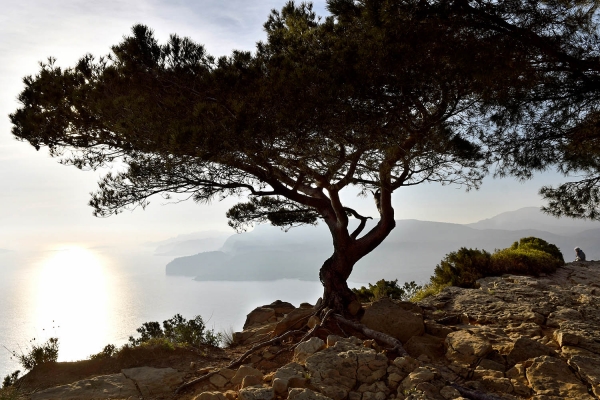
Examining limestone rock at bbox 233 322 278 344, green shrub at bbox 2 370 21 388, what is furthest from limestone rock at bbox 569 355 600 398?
green shrub at bbox 2 370 21 388

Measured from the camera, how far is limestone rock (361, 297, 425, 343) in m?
7.52

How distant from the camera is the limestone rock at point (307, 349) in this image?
248 inches

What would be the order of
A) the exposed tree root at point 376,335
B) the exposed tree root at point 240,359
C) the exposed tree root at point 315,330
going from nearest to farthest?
the exposed tree root at point 240,359 → the exposed tree root at point 315,330 → the exposed tree root at point 376,335

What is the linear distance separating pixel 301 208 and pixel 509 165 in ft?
16.4

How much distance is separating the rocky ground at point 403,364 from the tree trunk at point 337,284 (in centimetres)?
55

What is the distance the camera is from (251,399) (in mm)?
5203

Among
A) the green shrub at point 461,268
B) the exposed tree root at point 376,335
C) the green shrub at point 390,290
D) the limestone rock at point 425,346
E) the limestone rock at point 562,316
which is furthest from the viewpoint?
the green shrub at point 390,290

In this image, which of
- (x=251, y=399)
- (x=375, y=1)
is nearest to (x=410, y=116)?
(x=375, y=1)

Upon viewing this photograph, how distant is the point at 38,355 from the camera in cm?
786

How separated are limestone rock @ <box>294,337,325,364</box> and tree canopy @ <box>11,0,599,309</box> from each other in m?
2.38

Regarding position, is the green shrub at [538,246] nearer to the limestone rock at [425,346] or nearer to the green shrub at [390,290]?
the green shrub at [390,290]

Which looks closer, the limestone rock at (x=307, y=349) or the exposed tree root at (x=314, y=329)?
the limestone rock at (x=307, y=349)

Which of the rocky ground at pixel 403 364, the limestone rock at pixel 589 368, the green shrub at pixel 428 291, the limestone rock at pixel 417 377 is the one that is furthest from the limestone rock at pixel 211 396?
the green shrub at pixel 428 291

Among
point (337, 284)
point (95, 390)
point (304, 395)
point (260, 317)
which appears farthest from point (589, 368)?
point (260, 317)
